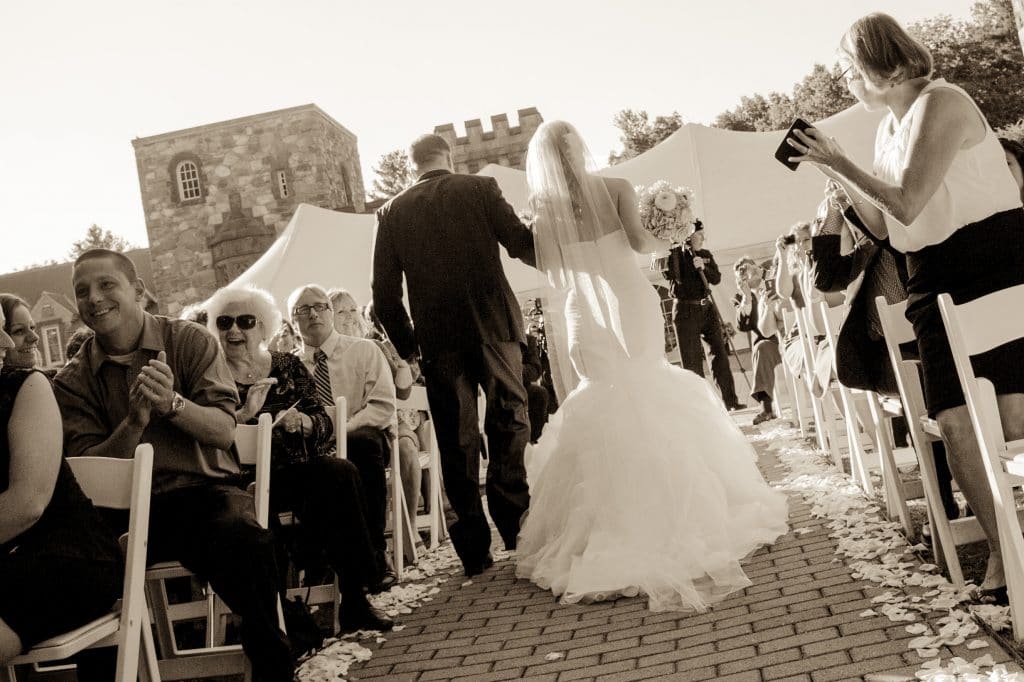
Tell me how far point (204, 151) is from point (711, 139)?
30801 millimetres

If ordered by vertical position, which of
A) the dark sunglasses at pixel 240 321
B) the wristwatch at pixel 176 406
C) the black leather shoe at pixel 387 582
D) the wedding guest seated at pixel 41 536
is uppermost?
the dark sunglasses at pixel 240 321

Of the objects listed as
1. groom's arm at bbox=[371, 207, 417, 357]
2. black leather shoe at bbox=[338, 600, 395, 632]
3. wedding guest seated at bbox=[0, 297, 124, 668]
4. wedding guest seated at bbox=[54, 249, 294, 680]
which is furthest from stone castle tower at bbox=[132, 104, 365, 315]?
wedding guest seated at bbox=[0, 297, 124, 668]

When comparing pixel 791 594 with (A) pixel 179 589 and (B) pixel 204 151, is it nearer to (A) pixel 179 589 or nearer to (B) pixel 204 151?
(A) pixel 179 589

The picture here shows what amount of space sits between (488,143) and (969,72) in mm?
27479

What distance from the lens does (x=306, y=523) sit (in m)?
5.04

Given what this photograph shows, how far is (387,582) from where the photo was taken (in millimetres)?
5836

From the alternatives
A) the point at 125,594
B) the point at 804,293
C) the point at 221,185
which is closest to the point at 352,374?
the point at 804,293

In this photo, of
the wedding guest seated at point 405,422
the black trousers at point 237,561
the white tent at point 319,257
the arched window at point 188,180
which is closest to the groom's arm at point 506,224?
the wedding guest seated at point 405,422

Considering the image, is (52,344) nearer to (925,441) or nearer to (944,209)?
(925,441)

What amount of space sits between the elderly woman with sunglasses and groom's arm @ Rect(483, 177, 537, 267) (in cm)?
137

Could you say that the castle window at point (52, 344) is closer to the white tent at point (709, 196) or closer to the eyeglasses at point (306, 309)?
the white tent at point (709, 196)

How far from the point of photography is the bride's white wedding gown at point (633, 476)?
15.5ft

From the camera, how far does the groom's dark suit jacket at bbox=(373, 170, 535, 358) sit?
5.74 meters

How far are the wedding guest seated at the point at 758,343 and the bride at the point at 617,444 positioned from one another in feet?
18.2
